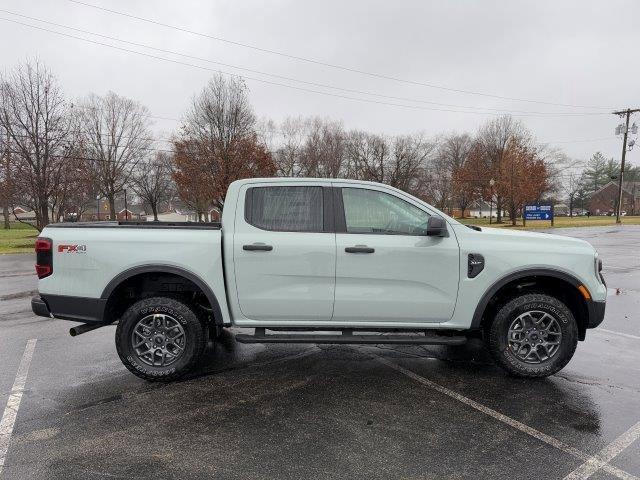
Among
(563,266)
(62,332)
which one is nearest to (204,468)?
(563,266)

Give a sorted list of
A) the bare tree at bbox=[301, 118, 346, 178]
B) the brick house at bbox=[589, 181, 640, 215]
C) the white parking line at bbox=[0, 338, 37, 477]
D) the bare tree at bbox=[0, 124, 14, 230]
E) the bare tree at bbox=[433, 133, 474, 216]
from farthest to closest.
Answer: the brick house at bbox=[589, 181, 640, 215] → the bare tree at bbox=[433, 133, 474, 216] → the bare tree at bbox=[301, 118, 346, 178] → the bare tree at bbox=[0, 124, 14, 230] → the white parking line at bbox=[0, 338, 37, 477]

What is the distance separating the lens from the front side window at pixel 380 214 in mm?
4160

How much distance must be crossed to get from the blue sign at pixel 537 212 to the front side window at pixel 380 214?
39343mm

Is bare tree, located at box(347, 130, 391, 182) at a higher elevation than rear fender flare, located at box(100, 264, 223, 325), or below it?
higher

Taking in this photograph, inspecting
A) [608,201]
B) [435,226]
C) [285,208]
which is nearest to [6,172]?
[285,208]

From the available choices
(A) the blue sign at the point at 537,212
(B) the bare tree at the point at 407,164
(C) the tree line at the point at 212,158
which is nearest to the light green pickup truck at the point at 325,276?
(C) the tree line at the point at 212,158

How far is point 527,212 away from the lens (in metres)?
39.6

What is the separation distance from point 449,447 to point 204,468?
5.59 feet

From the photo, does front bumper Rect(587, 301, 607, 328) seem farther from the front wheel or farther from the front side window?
the front side window

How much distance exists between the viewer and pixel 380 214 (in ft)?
13.9

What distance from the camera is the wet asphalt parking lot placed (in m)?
2.84

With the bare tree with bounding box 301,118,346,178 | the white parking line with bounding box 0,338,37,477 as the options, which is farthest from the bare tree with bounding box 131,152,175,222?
the white parking line with bounding box 0,338,37,477

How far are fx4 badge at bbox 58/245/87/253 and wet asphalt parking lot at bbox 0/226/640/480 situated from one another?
4.33 ft

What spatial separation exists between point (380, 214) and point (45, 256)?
332 cm
